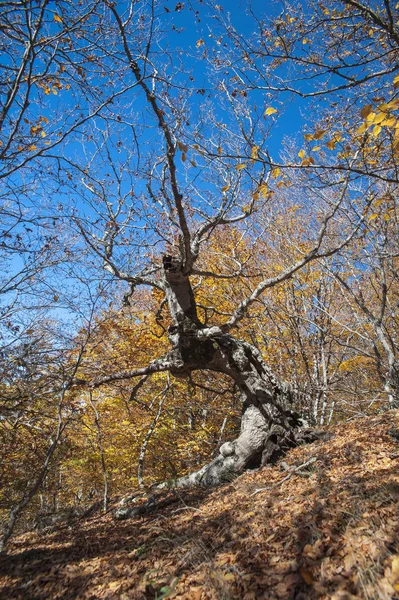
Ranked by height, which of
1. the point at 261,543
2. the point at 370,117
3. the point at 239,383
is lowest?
the point at 261,543

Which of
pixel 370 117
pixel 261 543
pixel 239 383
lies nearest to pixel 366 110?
→ pixel 370 117

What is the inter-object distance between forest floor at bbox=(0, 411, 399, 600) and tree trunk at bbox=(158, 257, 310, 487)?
43cm

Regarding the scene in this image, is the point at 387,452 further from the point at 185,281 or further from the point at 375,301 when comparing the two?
the point at 375,301

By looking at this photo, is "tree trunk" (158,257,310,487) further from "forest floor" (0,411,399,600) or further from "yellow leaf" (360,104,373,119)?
"yellow leaf" (360,104,373,119)

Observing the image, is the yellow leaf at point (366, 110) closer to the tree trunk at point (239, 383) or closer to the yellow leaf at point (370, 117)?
the yellow leaf at point (370, 117)

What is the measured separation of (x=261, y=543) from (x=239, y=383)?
3193mm

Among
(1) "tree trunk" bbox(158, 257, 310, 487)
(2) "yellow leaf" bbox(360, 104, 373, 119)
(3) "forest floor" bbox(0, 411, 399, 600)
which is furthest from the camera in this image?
(1) "tree trunk" bbox(158, 257, 310, 487)

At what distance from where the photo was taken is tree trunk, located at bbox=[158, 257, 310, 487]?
5211 millimetres

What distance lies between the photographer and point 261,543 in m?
2.54

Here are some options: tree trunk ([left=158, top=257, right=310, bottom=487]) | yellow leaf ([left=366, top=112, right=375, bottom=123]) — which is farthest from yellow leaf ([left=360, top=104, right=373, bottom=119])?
tree trunk ([left=158, top=257, right=310, bottom=487])

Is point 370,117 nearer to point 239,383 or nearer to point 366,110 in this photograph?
point 366,110

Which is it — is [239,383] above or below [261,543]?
above

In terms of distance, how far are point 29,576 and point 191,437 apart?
692 cm

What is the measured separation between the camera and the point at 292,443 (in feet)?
17.6
